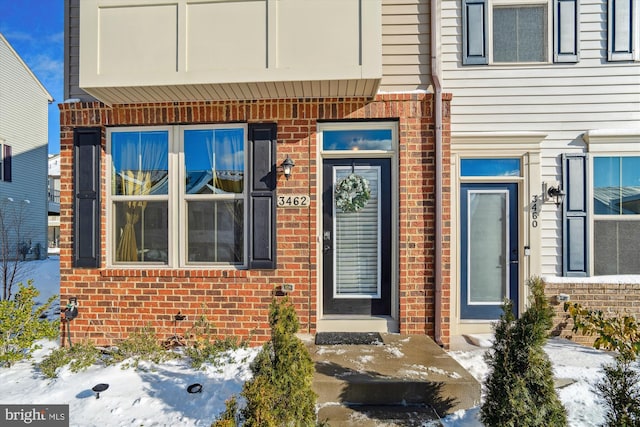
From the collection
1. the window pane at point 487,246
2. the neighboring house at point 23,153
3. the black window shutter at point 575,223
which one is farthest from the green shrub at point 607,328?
the neighboring house at point 23,153

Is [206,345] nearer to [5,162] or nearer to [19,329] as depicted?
[19,329]

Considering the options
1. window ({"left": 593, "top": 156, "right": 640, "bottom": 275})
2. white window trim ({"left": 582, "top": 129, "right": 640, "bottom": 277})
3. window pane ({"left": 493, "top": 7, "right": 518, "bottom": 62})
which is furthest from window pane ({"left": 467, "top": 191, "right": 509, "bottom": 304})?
window pane ({"left": 493, "top": 7, "right": 518, "bottom": 62})

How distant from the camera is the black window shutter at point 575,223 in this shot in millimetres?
4297

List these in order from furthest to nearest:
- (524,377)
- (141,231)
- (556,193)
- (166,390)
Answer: (556,193) < (141,231) < (166,390) < (524,377)

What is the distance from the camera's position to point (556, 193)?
4246 millimetres

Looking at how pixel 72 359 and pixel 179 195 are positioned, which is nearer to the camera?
pixel 72 359

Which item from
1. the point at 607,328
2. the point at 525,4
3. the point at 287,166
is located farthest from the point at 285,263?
the point at 525,4

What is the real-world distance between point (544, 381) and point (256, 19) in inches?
154

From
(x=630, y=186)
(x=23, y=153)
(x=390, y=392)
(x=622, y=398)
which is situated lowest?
(x=390, y=392)

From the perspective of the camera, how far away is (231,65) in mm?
3434

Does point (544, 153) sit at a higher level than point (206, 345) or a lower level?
higher

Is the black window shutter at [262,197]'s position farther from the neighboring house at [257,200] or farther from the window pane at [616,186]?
the window pane at [616,186]

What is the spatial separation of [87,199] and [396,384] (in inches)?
155

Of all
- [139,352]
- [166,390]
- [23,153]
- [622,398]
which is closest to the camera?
[622,398]
